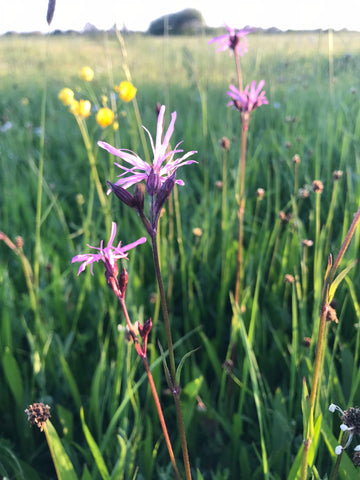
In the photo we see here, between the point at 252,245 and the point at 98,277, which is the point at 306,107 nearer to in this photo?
the point at 252,245

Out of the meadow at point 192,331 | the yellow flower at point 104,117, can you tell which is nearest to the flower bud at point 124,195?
the meadow at point 192,331

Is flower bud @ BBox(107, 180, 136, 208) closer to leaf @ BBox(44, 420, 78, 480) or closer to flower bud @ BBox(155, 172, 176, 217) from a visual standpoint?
flower bud @ BBox(155, 172, 176, 217)

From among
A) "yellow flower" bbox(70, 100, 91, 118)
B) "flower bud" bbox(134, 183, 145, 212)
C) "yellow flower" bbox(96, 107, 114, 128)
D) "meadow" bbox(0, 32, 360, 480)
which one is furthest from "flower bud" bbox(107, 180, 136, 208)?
"yellow flower" bbox(70, 100, 91, 118)

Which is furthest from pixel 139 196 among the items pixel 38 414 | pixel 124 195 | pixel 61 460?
pixel 61 460

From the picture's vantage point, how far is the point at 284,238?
5.17ft

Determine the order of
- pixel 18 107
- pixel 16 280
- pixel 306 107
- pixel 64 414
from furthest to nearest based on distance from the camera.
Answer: pixel 18 107, pixel 306 107, pixel 16 280, pixel 64 414

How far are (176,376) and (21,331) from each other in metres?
0.97

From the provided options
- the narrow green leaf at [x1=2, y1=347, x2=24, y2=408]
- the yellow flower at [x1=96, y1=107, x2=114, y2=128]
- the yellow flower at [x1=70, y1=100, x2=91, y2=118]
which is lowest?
the narrow green leaf at [x1=2, y1=347, x2=24, y2=408]

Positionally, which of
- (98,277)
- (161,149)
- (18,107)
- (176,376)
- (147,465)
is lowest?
(147,465)

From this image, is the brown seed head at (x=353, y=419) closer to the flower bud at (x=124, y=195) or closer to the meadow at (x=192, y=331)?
the meadow at (x=192, y=331)

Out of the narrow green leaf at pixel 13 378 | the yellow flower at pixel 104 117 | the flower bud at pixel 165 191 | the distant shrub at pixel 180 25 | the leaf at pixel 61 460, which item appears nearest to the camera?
the flower bud at pixel 165 191

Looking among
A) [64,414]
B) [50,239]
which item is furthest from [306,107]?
[64,414]

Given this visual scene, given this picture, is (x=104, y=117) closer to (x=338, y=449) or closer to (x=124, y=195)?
(x=124, y=195)

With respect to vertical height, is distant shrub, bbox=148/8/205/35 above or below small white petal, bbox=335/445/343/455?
above
